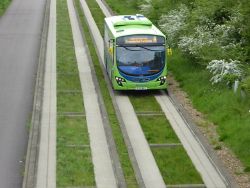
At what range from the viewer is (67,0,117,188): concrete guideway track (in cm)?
1769

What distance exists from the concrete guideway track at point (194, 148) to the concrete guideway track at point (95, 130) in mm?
2778

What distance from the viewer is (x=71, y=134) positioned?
2127 cm

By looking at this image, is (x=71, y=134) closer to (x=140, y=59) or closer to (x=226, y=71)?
(x=140, y=59)

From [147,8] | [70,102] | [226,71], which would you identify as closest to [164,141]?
[226,71]

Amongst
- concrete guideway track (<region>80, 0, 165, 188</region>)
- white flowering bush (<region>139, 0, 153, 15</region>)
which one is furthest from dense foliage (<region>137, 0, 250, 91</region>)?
white flowering bush (<region>139, 0, 153, 15</region>)

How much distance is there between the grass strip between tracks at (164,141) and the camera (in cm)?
1780

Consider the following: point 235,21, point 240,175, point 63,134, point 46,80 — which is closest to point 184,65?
point 235,21

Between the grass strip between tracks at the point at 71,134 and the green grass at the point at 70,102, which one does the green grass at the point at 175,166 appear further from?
the green grass at the point at 70,102

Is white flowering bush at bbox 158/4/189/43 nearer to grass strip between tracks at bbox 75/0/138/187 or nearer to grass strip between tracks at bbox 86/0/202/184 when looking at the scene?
grass strip between tracks at bbox 75/0/138/187

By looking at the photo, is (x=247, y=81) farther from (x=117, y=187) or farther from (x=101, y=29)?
(x=101, y=29)

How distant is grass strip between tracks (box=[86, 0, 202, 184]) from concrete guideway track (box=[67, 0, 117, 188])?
5.24 ft

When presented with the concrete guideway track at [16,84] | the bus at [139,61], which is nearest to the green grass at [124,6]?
the concrete guideway track at [16,84]

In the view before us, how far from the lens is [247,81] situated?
67.5ft

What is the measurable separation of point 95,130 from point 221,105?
540cm
